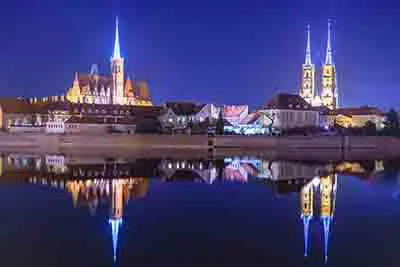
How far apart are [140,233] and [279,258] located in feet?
9.80

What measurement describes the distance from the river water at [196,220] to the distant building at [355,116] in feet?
153

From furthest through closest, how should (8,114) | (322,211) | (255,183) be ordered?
(8,114) < (255,183) < (322,211)

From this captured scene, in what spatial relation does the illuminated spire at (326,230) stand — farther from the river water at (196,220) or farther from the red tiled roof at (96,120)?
the red tiled roof at (96,120)

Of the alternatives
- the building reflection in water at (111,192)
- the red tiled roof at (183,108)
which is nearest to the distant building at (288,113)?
the red tiled roof at (183,108)

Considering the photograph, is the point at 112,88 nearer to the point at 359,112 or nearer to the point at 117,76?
the point at 117,76

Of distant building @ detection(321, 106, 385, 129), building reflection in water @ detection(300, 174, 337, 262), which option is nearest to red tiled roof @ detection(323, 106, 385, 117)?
distant building @ detection(321, 106, 385, 129)

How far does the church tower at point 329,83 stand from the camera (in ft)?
272

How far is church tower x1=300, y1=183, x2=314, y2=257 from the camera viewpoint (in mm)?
12680

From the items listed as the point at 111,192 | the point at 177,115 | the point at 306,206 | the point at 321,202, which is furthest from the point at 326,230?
the point at 177,115

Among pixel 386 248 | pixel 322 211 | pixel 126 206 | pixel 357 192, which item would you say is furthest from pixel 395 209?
pixel 126 206

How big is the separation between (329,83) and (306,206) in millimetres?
68412

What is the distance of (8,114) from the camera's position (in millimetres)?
57344

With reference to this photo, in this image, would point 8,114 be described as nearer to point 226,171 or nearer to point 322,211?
point 226,171

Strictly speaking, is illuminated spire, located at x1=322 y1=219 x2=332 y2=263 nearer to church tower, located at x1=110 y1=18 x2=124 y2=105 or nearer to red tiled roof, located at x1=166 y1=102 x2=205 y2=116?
red tiled roof, located at x1=166 y1=102 x2=205 y2=116
